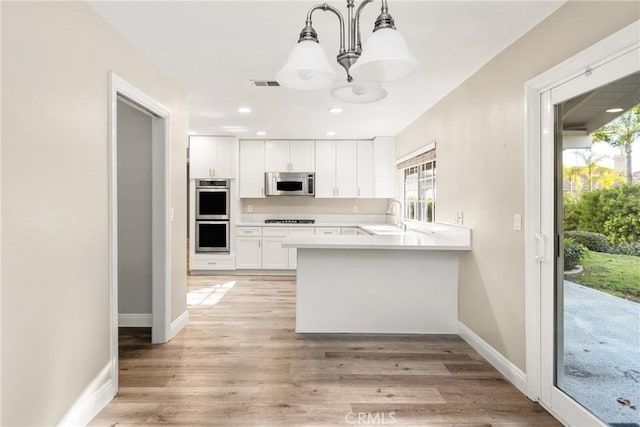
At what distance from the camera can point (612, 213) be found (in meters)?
1.80

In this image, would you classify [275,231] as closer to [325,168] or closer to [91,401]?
[325,168]

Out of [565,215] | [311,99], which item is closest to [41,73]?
[311,99]

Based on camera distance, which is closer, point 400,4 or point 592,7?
point 592,7

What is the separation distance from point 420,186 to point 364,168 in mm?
1629

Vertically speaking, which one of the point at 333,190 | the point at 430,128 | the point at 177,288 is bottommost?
the point at 177,288

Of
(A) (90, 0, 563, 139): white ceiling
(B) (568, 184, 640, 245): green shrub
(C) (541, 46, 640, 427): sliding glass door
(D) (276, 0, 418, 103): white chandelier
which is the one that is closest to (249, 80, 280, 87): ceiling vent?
(A) (90, 0, 563, 139): white ceiling

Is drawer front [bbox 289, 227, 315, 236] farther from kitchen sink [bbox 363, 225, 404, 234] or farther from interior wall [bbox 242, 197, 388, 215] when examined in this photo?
kitchen sink [bbox 363, 225, 404, 234]

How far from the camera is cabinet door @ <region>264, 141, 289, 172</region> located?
6.21 meters

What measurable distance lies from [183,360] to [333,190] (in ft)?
13.1

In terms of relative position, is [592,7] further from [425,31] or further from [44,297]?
[44,297]

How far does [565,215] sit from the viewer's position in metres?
2.07

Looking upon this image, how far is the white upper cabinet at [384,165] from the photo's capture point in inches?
233

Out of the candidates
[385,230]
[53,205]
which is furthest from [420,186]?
[53,205]

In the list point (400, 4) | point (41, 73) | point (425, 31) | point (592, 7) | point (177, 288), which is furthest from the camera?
point (177, 288)
